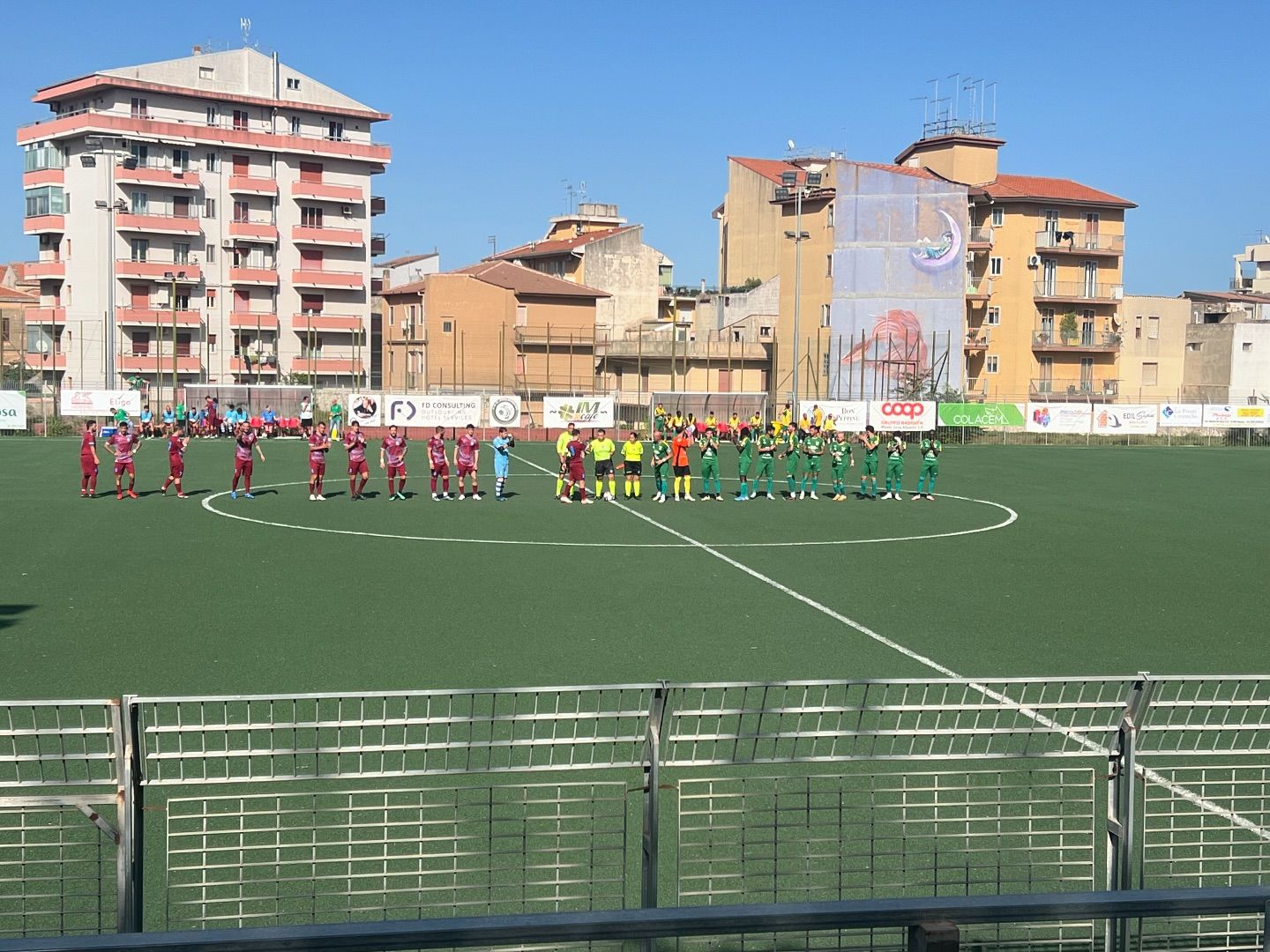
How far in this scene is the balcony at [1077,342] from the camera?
78562 mm

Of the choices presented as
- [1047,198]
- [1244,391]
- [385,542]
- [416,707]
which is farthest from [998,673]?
[1244,391]

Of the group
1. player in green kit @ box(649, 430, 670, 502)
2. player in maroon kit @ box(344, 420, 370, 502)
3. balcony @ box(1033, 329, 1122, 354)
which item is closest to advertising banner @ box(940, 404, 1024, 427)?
balcony @ box(1033, 329, 1122, 354)

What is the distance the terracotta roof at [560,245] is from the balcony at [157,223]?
19698 mm

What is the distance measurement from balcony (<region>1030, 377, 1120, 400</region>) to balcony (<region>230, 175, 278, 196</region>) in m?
47.2

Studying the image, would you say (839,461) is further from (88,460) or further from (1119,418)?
(1119,418)

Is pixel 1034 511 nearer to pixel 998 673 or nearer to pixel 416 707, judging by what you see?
pixel 998 673

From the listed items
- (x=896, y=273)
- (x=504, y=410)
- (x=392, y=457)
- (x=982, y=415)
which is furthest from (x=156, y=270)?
(x=392, y=457)

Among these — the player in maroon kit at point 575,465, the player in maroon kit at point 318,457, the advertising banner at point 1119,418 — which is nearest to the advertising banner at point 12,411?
the player in maroon kit at point 318,457

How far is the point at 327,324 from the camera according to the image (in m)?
87.6

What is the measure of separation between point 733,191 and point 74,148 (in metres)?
41.9

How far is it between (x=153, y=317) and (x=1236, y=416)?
194 feet

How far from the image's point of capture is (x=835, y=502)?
3288 centimetres

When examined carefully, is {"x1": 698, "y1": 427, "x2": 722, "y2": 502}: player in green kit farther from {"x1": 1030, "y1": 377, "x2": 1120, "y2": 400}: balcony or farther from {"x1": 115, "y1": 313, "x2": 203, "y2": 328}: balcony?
{"x1": 115, "y1": 313, "x2": 203, "y2": 328}: balcony

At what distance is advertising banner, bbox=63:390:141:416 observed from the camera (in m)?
56.0
